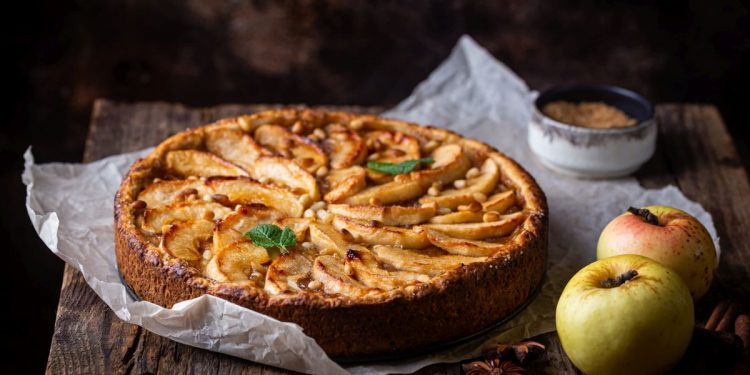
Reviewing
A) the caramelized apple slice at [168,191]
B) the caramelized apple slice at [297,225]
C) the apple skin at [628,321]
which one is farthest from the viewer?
the caramelized apple slice at [168,191]

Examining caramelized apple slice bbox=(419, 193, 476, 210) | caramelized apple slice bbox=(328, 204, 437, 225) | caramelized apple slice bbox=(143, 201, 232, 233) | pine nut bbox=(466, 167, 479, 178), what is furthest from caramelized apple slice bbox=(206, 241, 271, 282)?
pine nut bbox=(466, 167, 479, 178)

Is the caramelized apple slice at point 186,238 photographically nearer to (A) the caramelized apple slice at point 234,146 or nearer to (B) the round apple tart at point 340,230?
(B) the round apple tart at point 340,230

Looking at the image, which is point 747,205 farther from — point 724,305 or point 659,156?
point 724,305

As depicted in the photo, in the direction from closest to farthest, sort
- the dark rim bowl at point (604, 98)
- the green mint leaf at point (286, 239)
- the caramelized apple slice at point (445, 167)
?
1. the green mint leaf at point (286, 239)
2. the caramelized apple slice at point (445, 167)
3. the dark rim bowl at point (604, 98)

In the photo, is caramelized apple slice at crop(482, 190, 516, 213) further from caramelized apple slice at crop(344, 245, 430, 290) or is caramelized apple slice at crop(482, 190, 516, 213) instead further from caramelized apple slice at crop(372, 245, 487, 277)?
caramelized apple slice at crop(344, 245, 430, 290)

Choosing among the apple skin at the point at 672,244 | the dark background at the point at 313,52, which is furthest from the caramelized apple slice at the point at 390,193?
the dark background at the point at 313,52

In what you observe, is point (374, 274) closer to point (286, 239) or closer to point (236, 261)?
point (286, 239)
